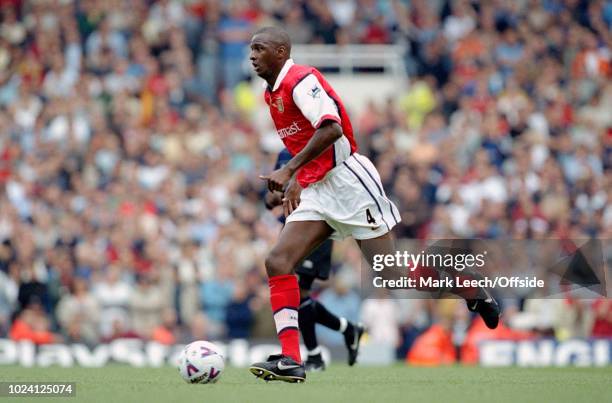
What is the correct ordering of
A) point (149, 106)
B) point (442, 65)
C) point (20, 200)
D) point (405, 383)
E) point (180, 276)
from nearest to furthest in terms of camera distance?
point (405, 383)
point (180, 276)
point (20, 200)
point (149, 106)
point (442, 65)

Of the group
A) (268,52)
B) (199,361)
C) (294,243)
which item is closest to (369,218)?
(294,243)

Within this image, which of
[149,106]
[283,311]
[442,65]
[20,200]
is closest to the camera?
[283,311]

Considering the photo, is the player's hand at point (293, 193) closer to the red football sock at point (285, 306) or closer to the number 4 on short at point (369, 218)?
the red football sock at point (285, 306)

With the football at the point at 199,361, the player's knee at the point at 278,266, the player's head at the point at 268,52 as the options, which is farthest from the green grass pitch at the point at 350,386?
the player's head at the point at 268,52

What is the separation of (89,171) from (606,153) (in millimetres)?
7381

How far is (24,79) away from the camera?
20000 millimetres

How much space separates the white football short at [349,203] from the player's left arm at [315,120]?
49 centimetres

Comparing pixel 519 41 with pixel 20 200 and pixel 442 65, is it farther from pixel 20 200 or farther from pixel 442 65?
pixel 20 200

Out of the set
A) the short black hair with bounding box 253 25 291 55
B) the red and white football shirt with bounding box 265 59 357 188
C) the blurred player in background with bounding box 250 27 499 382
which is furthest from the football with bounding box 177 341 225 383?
the short black hair with bounding box 253 25 291 55

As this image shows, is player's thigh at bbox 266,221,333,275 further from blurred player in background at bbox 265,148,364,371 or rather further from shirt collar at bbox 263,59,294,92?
blurred player in background at bbox 265,148,364,371

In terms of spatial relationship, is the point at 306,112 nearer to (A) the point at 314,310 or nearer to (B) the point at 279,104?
(B) the point at 279,104

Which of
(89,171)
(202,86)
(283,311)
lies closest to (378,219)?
(283,311)

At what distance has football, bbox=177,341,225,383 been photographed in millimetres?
9008

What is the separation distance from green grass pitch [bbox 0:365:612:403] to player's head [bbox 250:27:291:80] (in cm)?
216
